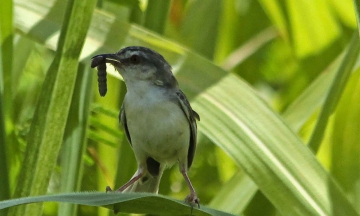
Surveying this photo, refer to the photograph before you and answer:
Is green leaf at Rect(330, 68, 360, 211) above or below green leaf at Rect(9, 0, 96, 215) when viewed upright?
below

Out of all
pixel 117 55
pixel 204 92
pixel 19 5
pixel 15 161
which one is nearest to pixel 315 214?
pixel 204 92

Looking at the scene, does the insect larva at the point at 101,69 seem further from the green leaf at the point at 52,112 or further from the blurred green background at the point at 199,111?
the green leaf at the point at 52,112

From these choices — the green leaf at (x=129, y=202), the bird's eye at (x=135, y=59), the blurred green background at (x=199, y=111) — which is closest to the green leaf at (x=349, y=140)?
the blurred green background at (x=199, y=111)

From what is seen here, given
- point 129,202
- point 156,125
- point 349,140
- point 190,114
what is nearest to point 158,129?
point 156,125

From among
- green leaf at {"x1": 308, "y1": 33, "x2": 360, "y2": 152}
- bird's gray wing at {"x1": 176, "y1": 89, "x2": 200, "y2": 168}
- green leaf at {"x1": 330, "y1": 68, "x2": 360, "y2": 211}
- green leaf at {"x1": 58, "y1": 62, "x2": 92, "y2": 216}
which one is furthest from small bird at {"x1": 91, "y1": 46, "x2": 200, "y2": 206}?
green leaf at {"x1": 330, "y1": 68, "x2": 360, "y2": 211}

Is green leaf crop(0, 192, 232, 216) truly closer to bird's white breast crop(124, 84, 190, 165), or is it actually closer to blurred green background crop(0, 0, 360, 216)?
blurred green background crop(0, 0, 360, 216)

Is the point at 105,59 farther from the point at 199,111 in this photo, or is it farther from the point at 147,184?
the point at 147,184
